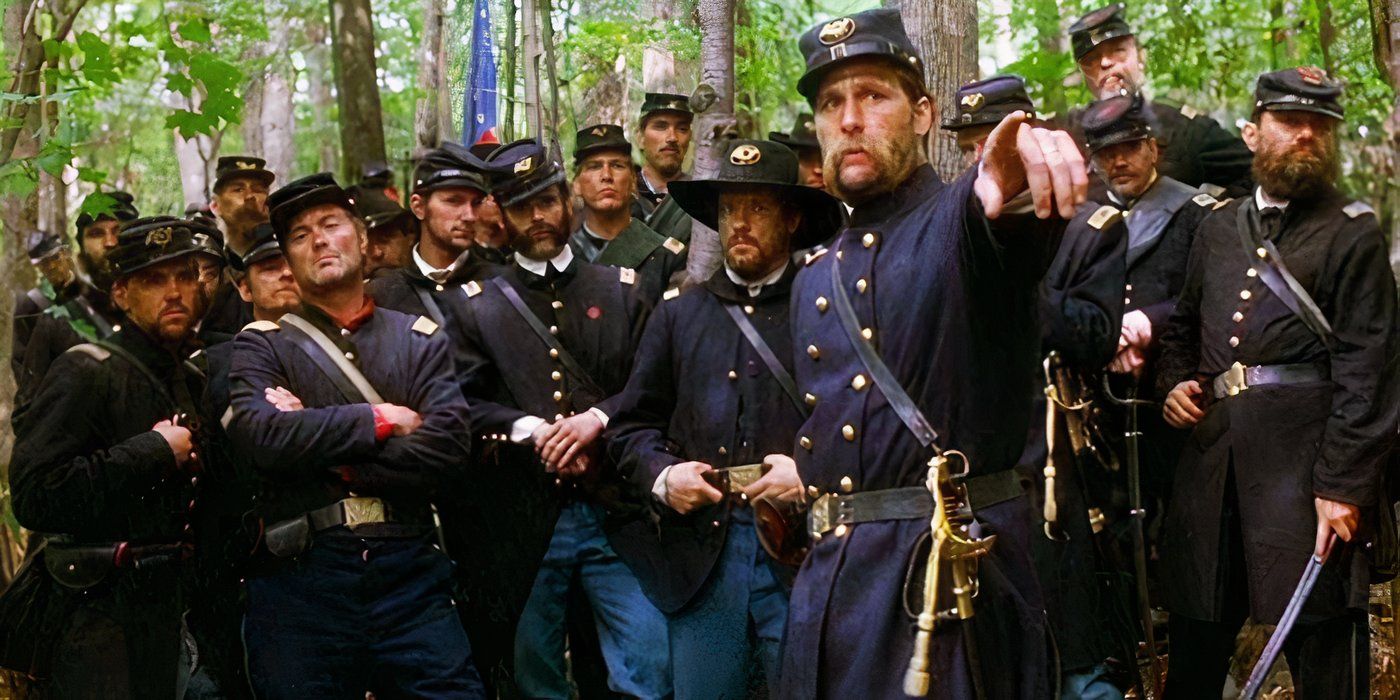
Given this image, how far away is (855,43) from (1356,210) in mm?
3070

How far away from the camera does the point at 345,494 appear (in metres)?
6.43

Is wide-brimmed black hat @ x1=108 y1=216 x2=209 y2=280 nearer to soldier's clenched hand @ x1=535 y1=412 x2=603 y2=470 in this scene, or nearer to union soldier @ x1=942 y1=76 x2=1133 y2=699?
soldier's clenched hand @ x1=535 y1=412 x2=603 y2=470

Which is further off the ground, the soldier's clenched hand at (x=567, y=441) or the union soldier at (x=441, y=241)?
the union soldier at (x=441, y=241)

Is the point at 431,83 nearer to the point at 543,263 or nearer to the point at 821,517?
the point at 543,263

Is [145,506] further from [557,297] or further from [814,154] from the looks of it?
[814,154]

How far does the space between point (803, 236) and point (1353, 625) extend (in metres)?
2.83

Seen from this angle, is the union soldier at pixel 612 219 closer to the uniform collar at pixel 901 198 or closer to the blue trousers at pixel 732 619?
the blue trousers at pixel 732 619

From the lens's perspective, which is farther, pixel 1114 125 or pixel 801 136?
pixel 801 136

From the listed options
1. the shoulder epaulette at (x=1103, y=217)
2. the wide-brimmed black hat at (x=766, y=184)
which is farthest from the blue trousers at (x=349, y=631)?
the shoulder epaulette at (x=1103, y=217)

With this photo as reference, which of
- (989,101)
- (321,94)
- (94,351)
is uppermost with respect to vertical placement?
(321,94)

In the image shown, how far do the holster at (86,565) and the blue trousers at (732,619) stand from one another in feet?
8.34

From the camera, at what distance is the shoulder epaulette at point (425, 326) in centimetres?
675

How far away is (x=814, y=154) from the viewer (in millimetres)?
8875

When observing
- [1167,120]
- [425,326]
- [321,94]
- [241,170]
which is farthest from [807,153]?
[321,94]
